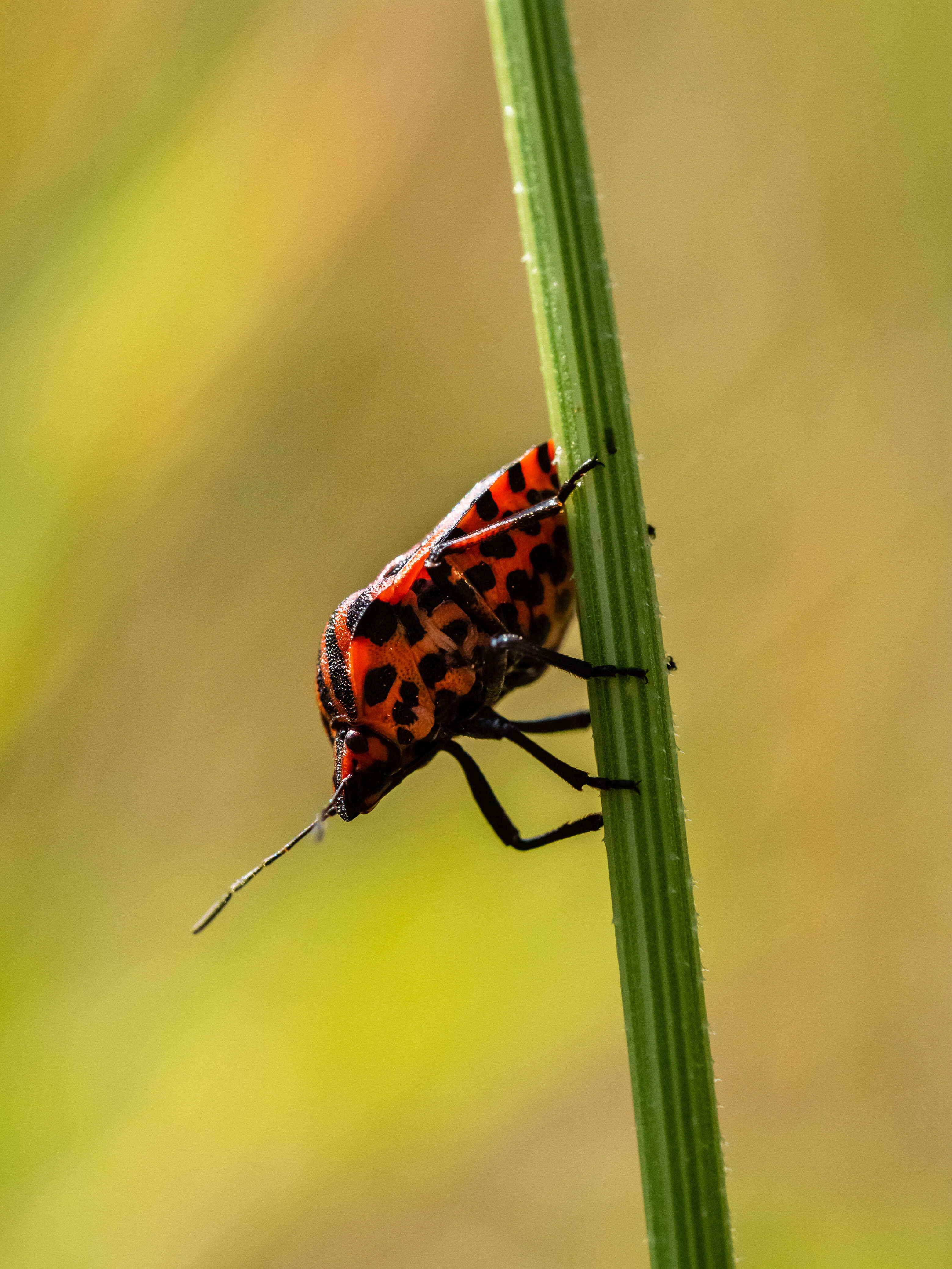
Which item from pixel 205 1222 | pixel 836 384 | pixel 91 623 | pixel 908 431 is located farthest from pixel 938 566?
pixel 205 1222

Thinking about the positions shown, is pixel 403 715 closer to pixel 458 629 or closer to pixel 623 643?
pixel 458 629

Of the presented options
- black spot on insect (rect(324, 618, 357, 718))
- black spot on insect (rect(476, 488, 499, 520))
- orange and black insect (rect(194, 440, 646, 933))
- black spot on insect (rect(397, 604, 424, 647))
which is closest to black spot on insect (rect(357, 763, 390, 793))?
orange and black insect (rect(194, 440, 646, 933))

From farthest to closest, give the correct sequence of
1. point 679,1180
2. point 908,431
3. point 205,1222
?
point 908,431, point 205,1222, point 679,1180

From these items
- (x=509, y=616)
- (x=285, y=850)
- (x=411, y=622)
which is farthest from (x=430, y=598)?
(x=285, y=850)

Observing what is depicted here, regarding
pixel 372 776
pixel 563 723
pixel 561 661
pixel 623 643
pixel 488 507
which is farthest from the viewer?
pixel 563 723

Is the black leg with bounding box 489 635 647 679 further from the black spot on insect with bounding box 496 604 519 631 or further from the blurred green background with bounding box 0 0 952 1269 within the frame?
the blurred green background with bounding box 0 0 952 1269

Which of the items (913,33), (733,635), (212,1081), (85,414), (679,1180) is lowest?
(733,635)

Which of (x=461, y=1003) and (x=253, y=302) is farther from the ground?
(x=253, y=302)

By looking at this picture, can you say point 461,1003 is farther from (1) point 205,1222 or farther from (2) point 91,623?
(2) point 91,623
